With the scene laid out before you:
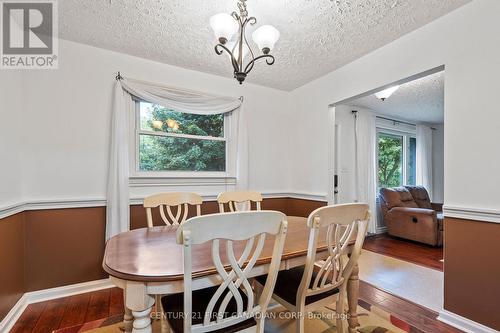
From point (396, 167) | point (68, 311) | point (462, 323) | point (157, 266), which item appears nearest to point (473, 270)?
point (462, 323)

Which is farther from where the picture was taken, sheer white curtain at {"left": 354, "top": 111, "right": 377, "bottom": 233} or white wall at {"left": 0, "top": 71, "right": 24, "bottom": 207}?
sheer white curtain at {"left": 354, "top": 111, "right": 377, "bottom": 233}

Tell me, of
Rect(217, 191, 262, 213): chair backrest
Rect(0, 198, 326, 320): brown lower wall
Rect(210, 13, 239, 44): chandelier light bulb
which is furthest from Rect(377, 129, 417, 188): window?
Rect(0, 198, 326, 320): brown lower wall

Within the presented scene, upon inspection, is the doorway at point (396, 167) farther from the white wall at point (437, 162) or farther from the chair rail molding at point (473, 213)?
the chair rail molding at point (473, 213)

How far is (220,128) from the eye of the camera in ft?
10.3

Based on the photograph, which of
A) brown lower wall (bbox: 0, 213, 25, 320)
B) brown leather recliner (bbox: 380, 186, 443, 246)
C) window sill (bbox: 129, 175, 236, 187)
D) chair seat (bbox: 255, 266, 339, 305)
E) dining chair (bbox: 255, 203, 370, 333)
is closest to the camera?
dining chair (bbox: 255, 203, 370, 333)

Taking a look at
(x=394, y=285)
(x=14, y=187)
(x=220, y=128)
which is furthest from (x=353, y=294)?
(x=14, y=187)

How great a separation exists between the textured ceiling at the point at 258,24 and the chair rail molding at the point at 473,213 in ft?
5.00

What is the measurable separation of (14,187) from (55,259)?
2.41 ft

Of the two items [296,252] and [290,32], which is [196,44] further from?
[296,252]

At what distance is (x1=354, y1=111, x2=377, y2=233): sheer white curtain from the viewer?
14.4ft

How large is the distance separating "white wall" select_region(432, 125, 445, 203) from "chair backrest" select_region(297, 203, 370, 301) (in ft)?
17.9

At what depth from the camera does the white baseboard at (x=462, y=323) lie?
1646 mm

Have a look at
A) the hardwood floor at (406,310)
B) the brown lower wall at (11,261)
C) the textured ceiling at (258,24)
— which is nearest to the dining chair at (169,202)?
the brown lower wall at (11,261)

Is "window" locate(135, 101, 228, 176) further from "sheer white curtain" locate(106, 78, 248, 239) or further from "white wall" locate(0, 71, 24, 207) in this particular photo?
"white wall" locate(0, 71, 24, 207)
